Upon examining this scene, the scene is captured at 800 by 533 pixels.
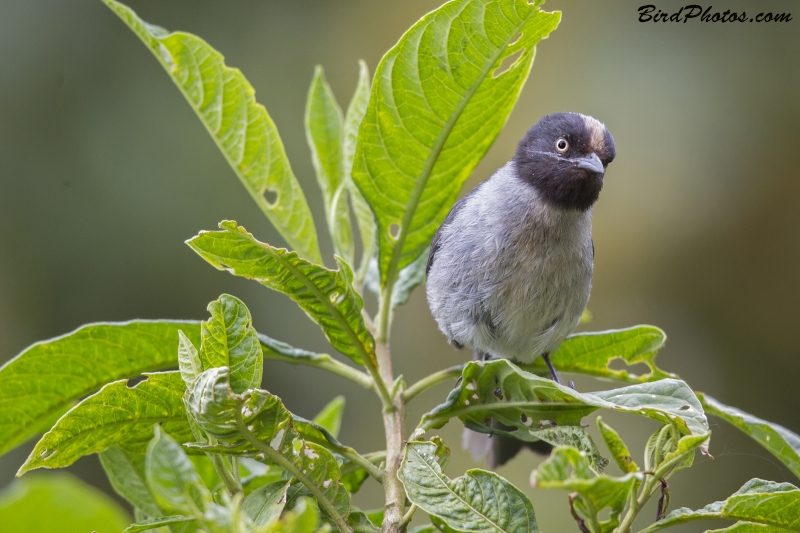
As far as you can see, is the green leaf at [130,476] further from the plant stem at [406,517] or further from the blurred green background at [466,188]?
the blurred green background at [466,188]

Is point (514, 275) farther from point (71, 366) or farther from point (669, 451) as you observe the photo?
point (71, 366)

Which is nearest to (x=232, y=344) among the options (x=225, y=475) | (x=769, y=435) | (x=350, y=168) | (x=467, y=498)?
(x=225, y=475)

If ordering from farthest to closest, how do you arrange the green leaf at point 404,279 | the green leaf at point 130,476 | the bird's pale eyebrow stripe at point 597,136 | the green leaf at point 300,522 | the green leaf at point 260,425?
the bird's pale eyebrow stripe at point 597,136 → the green leaf at point 404,279 → the green leaf at point 130,476 → the green leaf at point 260,425 → the green leaf at point 300,522

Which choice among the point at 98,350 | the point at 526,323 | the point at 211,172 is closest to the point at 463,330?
the point at 526,323

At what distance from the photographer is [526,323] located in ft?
11.1

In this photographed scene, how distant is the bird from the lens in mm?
3416

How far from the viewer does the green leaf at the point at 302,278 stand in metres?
2.05

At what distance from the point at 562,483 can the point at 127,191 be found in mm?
6359

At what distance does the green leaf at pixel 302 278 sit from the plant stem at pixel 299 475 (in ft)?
1.77

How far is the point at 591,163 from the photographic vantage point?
343 cm

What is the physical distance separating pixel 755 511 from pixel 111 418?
67.2 inches

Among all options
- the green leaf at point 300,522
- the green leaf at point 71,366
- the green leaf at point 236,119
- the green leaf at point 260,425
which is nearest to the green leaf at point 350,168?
the green leaf at point 236,119

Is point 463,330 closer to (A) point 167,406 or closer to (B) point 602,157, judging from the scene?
(B) point 602,157

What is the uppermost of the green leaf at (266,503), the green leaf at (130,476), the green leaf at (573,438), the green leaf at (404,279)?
the green leaf at (404,279)
